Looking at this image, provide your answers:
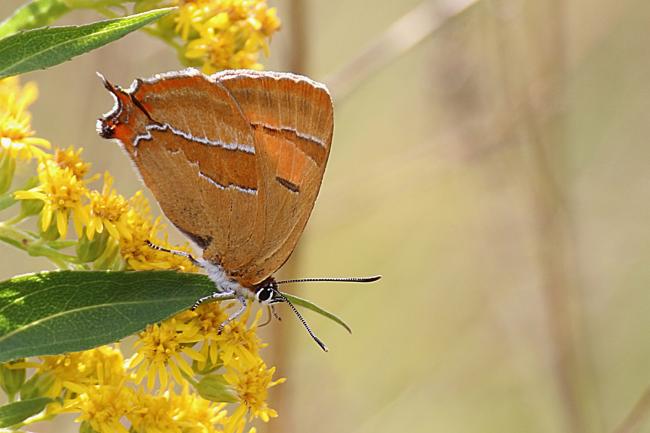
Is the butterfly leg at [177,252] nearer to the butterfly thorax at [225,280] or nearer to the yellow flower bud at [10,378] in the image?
the butterfly thorax at [225,280]

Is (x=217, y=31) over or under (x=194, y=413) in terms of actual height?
over

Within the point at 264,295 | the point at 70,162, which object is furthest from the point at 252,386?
the point at 70,162

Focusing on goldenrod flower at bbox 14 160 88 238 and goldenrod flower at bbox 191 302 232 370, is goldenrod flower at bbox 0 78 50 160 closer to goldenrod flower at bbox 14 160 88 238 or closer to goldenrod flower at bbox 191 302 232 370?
goldenrod flower at bbox 14 160 88 238

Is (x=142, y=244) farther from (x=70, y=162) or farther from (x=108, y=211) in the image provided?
(x=70, y=162)

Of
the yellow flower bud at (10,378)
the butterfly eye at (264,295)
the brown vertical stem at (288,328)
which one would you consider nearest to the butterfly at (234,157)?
the butterfly eye at (264,295)

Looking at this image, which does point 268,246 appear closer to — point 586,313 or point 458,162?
point 458,162

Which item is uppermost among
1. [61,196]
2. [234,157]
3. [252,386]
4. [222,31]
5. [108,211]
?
[222,31]

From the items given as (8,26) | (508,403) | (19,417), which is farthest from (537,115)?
(19,417)

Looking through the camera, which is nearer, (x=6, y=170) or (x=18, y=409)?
(x=18, y=409)

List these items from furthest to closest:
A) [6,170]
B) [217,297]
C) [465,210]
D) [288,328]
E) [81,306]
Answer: [465,210]
[288,328]
[6,170]
[217,297]
[81,306]
